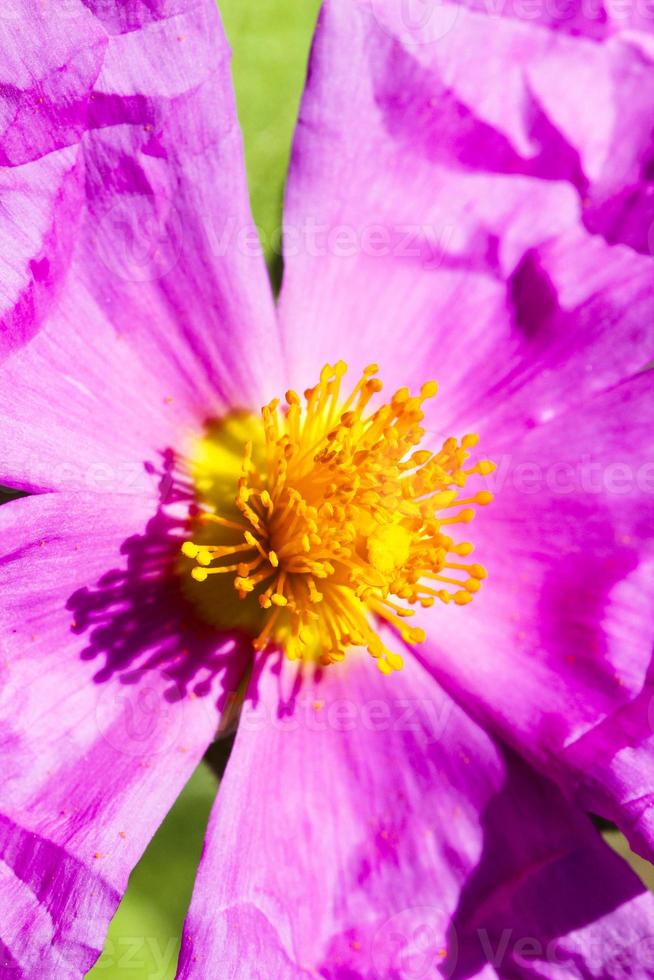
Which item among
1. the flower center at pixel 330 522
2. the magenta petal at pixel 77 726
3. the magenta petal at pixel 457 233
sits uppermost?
the magenta petal at pixel 457 233

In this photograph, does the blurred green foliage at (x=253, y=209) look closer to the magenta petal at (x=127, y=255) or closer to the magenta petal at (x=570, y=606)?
the magenta petal at (x=127, y=255)

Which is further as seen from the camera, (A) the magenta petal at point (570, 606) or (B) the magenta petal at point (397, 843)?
(A) the magenta petal at point (570, 606)

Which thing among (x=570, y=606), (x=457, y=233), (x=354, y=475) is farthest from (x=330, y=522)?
(x=457, y=233)

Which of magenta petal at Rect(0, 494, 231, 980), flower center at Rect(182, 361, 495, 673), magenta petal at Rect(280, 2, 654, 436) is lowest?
magenta petal at Rect(0, 494, 231, 980)

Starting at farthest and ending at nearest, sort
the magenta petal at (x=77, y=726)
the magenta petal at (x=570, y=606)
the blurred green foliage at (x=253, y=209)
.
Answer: the blurred green foliage at (x=253, y=209)
the magenta petal at (x=570, y=606)
the magenta petal at (x=77, y=726)

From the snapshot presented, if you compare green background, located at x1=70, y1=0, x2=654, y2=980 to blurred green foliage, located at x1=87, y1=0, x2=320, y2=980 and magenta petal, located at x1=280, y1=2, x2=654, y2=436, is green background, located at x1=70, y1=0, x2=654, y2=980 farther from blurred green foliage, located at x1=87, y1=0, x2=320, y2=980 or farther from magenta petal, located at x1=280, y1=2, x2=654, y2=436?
magenta petal, located at x1=280, y1=2, x2=654, y2=436

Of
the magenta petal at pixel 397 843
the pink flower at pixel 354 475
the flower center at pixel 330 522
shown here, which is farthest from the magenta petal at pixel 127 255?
the magenta petal at pixel 397 843

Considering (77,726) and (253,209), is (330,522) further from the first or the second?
(253,209)

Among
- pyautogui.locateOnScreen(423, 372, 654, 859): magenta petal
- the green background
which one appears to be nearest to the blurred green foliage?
the green background
